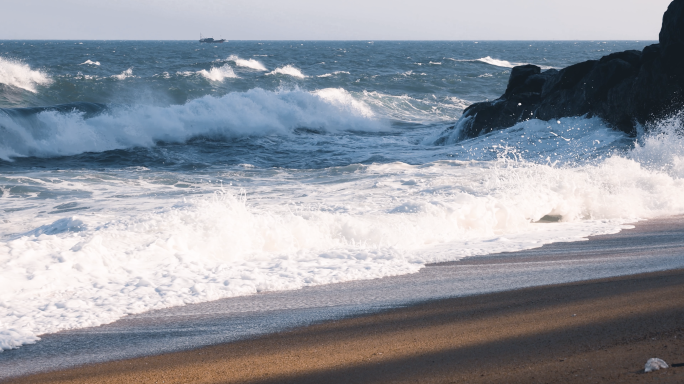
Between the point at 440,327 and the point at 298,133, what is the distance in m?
16.3

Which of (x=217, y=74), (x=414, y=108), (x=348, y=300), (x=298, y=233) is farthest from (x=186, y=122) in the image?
(x=348, y=300)

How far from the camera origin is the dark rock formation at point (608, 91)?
472 inches

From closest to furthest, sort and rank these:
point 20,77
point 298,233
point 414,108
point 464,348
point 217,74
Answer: point 464,348
point 298,233
point 414,108
point 20,77
point 217,74

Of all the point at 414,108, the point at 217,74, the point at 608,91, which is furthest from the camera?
the point at 217,74

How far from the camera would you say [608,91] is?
1368 centimetres

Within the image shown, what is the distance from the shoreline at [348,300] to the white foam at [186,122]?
12.3 m

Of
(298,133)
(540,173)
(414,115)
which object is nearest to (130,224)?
(540,173)

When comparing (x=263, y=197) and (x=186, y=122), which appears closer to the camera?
(x=263, y=197)

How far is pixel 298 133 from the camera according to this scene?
19.6m

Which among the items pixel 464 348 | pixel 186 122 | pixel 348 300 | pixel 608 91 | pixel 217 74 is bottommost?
pixel 186 122

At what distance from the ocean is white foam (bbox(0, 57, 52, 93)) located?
29.2 feet

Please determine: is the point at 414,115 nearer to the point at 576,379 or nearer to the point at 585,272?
the point at 585,272

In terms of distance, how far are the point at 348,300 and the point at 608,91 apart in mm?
11447

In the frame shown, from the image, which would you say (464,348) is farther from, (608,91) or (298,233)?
(608,91)
